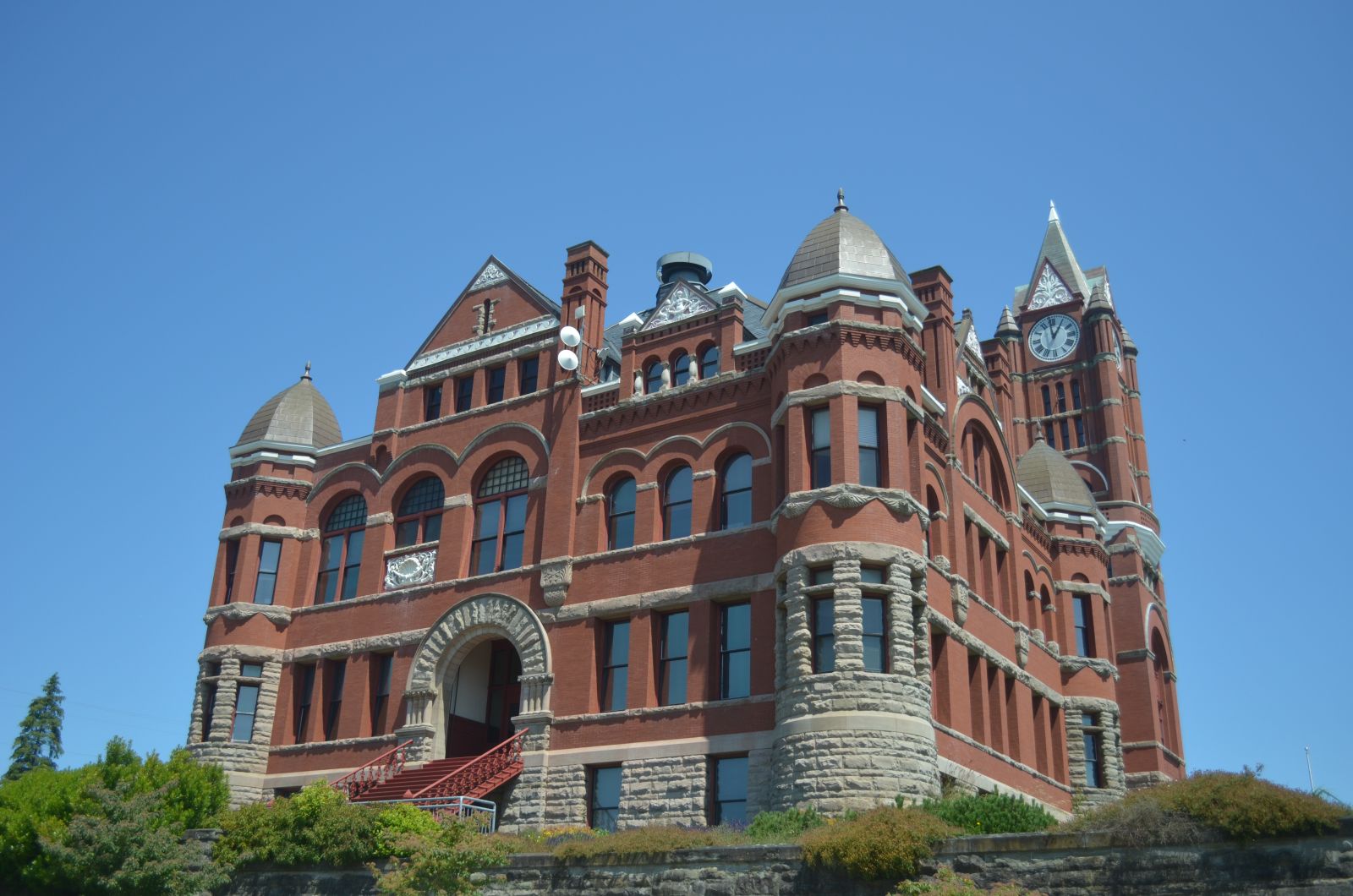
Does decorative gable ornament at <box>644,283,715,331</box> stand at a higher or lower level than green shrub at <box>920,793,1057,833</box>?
higher

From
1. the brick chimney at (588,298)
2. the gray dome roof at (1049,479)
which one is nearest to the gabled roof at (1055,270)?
the gray dome roof at (1049,479)

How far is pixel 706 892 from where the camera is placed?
23.5 meters

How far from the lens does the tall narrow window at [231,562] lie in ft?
136

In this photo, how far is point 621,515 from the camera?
36156mm

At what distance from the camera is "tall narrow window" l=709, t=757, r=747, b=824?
100ft

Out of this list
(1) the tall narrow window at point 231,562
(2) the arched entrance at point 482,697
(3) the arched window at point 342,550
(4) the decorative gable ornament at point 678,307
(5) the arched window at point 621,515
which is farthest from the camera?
(1) the tall narrow window at point 231,562

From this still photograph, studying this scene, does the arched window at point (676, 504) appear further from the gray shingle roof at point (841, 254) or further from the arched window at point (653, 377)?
the gray shingle roof at point (841, 254)

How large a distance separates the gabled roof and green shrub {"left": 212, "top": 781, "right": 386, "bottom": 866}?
174 feet

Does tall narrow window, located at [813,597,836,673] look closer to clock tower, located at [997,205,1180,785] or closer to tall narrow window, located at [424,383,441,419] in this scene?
tall narrow window, located at [424,383,441,419]

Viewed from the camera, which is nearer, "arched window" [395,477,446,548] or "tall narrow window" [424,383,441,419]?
"arched window" [395,477,446,548]

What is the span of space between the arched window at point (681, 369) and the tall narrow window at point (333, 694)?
1290 centimetres

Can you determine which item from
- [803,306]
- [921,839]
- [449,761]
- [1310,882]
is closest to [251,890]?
[449,761]

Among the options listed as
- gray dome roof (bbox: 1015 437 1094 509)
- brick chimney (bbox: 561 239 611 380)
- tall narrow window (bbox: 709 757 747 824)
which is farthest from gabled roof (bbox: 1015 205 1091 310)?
tall narrow window (bbox: 709 757 747 824)

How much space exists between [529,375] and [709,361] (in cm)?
636
